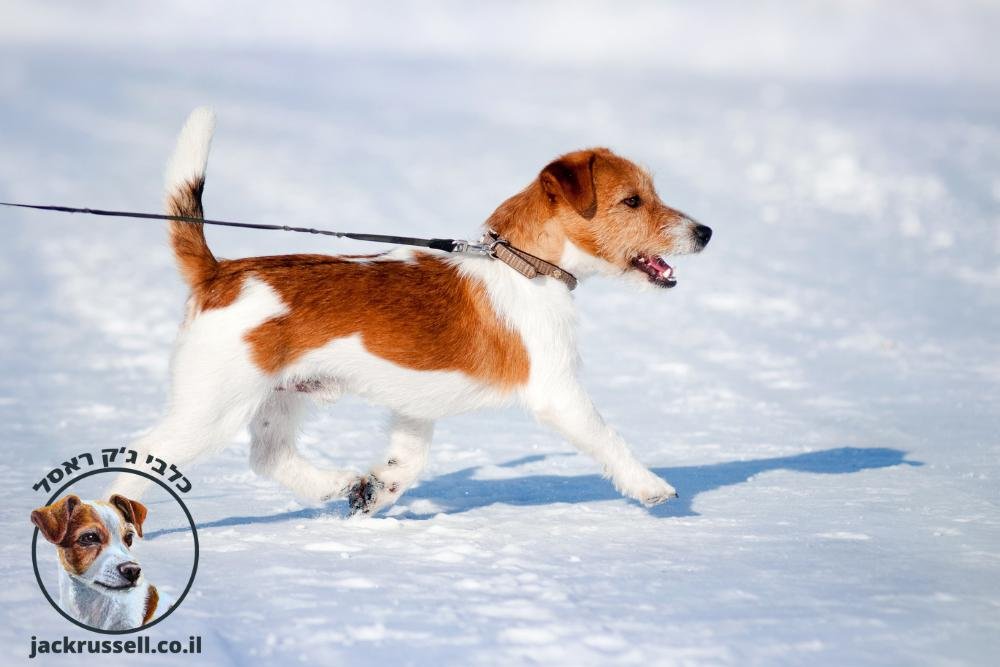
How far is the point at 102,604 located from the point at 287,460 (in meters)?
1.30

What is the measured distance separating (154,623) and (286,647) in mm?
425

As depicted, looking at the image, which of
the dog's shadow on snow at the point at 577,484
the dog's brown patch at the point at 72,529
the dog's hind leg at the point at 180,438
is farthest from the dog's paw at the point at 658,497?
the dog's brown patch at the point at 72,529

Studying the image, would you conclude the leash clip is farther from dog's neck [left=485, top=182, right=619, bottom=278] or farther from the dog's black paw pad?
the dog's black paw pad

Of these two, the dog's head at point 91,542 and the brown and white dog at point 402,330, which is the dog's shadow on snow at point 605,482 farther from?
the dog's head at point 91,542

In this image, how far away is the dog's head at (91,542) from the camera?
297 cm

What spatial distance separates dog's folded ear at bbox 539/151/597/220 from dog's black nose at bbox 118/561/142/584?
210cm

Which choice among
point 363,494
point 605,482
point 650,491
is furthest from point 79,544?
point 605,482

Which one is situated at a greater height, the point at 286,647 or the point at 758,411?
the point at 758,411

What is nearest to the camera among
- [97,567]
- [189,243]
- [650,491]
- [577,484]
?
[97,567]

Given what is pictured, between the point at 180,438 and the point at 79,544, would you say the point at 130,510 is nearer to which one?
the point at 79,544

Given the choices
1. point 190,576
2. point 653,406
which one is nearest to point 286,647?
point 190,576

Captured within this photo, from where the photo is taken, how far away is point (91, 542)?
120 inches

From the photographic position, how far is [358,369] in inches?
150

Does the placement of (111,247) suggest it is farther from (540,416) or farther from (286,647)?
(286,647)
